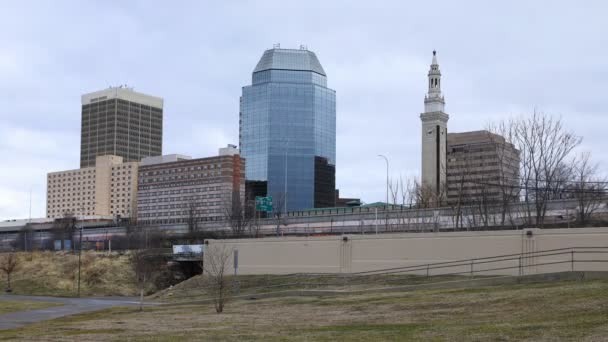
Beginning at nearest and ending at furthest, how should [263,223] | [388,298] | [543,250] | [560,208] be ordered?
[388,298], [543,250], [560,208], [263,223]

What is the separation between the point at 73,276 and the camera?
81.5 meters

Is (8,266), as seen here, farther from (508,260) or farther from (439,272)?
(508,260)

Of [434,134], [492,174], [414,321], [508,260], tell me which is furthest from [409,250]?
[434,134]

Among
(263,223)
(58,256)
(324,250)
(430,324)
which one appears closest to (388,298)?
(430,324)

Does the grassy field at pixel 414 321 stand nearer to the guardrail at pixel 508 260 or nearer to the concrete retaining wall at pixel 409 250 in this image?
the guardrail at pixel 508 260

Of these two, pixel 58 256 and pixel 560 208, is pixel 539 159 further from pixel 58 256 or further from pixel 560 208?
pixel 58 256

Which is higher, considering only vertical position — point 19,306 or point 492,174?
point 492,174

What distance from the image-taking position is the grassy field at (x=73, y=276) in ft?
247

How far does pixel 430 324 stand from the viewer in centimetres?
2259

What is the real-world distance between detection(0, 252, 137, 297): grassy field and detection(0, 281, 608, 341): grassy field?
44999 millimetres

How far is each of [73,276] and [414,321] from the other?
211 ft

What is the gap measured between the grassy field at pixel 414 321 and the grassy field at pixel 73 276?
148 ft

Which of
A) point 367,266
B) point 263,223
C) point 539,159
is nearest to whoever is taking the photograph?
point 367,266

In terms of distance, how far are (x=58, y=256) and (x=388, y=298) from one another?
7269 cm
